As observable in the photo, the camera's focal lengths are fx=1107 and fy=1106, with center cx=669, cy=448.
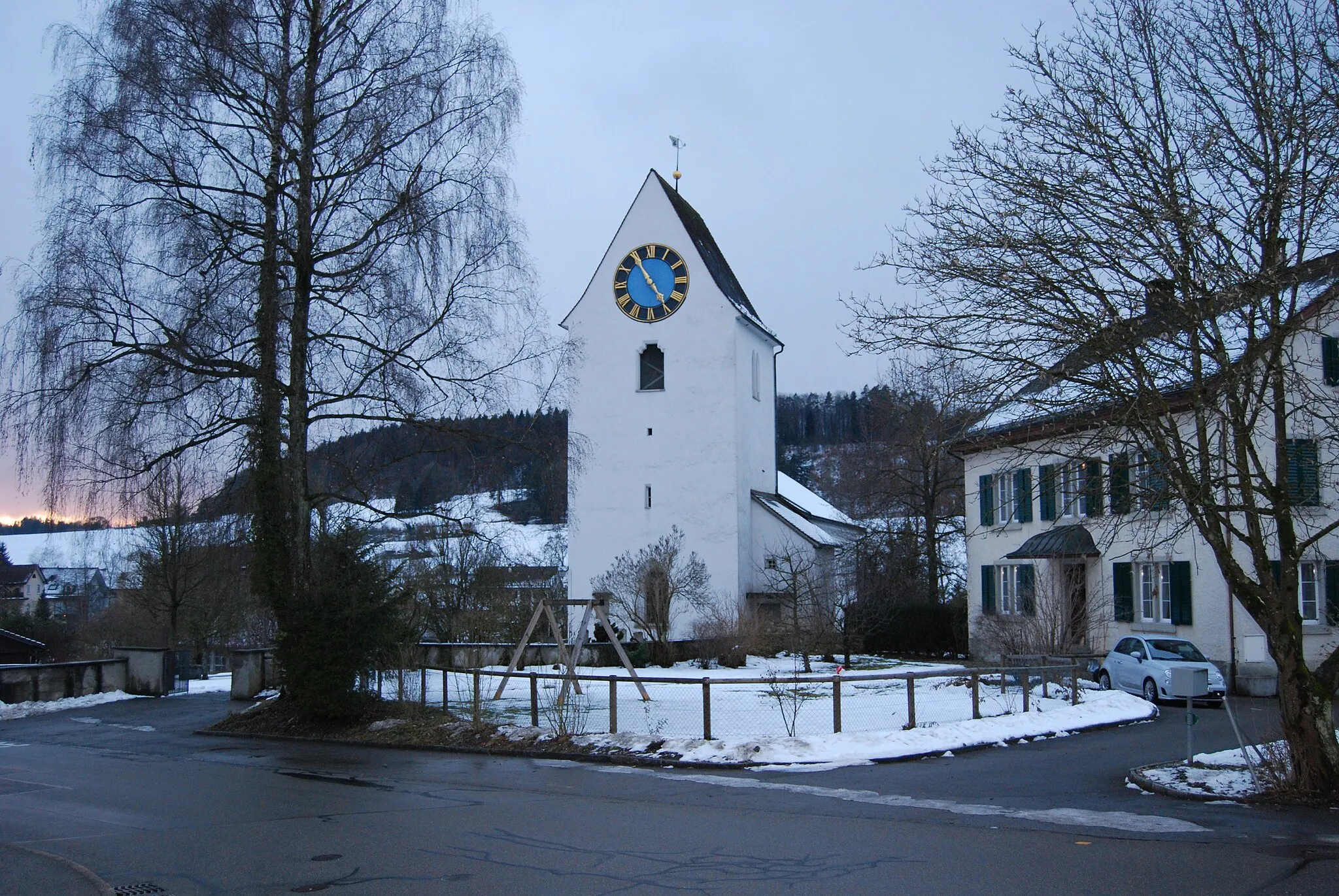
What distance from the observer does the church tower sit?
136 ft

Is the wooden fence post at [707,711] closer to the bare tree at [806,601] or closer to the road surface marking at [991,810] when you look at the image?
the road surface marking at [991,810]

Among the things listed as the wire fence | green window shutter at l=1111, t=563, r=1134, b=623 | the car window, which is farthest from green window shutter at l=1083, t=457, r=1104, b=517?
green window shutter at l=1111, t=563, r=1134, b=623

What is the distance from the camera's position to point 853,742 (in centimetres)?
1452

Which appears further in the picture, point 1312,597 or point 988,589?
point 988,589

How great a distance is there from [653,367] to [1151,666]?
2362 centimetres

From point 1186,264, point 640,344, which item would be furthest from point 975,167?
point 640,344

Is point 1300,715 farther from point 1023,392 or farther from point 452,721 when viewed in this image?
point 452,721

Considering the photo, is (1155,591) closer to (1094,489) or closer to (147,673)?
(1094,489)

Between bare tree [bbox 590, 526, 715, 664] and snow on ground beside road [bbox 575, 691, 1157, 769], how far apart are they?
1933cm

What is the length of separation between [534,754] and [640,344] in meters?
28.4

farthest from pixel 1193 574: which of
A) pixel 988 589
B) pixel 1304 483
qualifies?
pixel 1304 483

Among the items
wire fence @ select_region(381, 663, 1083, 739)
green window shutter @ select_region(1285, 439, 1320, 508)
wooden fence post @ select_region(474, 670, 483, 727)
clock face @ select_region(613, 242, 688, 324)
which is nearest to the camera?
green window shutter @ select_region(1285, 439, 1320, 508)

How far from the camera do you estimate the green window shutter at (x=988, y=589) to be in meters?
34.9

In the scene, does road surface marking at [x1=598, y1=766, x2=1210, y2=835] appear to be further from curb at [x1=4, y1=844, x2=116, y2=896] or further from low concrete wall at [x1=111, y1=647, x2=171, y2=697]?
low concrete wall at [x1=111, y1=647, x2=171, y2=697]
